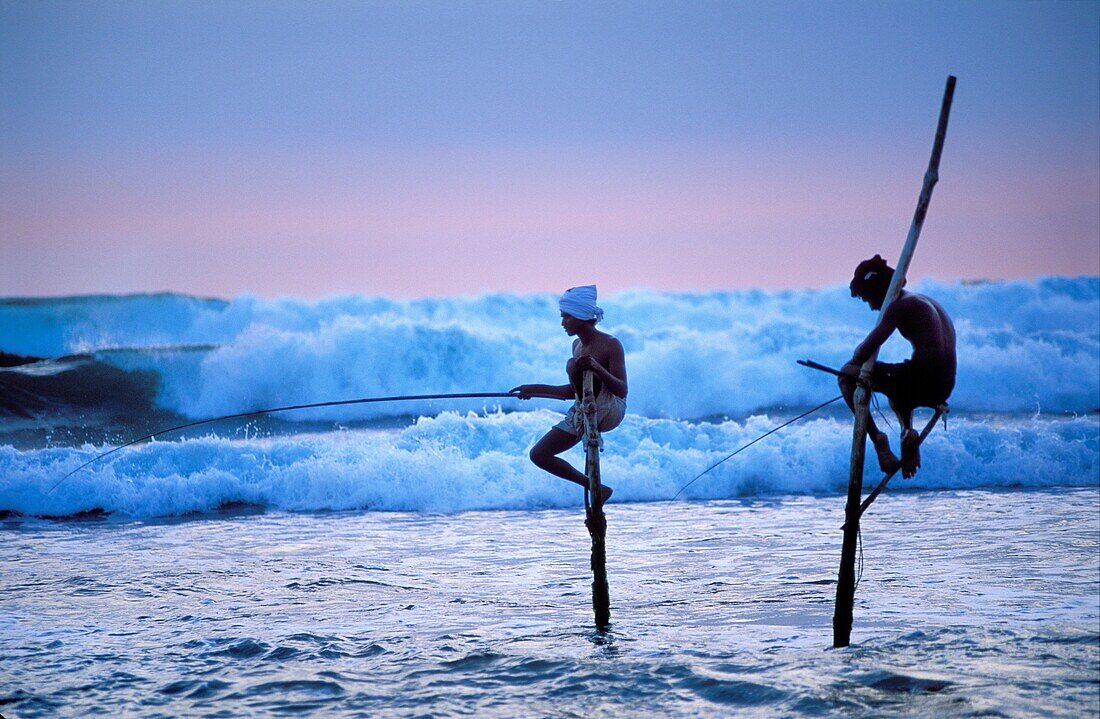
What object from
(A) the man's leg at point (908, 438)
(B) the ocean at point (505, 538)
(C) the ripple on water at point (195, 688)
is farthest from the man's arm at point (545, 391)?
(C) the ripple on water at point (195, 688)

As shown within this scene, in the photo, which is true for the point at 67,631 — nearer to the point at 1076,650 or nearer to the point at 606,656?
the point at 606,656

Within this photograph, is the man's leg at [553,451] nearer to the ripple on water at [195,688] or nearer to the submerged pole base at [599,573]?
the submerged pole base at [599,573]

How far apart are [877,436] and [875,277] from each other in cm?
93

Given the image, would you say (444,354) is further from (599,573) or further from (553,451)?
(599,573)

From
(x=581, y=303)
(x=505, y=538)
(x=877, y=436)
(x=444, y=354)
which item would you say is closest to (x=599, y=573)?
(x=581, y=303)

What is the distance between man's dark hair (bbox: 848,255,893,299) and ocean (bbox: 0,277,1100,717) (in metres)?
2.08

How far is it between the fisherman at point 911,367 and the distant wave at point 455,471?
7.75 metres

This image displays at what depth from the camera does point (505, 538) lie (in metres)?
11.2

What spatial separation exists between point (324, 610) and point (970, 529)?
20.9 ft

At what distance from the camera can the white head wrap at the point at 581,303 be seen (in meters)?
6.99

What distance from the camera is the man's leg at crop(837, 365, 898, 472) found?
5907 millimetres

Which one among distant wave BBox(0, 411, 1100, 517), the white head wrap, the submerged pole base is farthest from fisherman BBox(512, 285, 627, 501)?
distant wave BBox(0, 411, 1100, 517)

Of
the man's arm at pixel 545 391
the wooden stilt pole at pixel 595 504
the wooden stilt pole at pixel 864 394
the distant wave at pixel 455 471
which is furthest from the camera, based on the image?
the distant wave at pixel 455 471

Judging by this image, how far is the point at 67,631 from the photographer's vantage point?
24.5 feet
